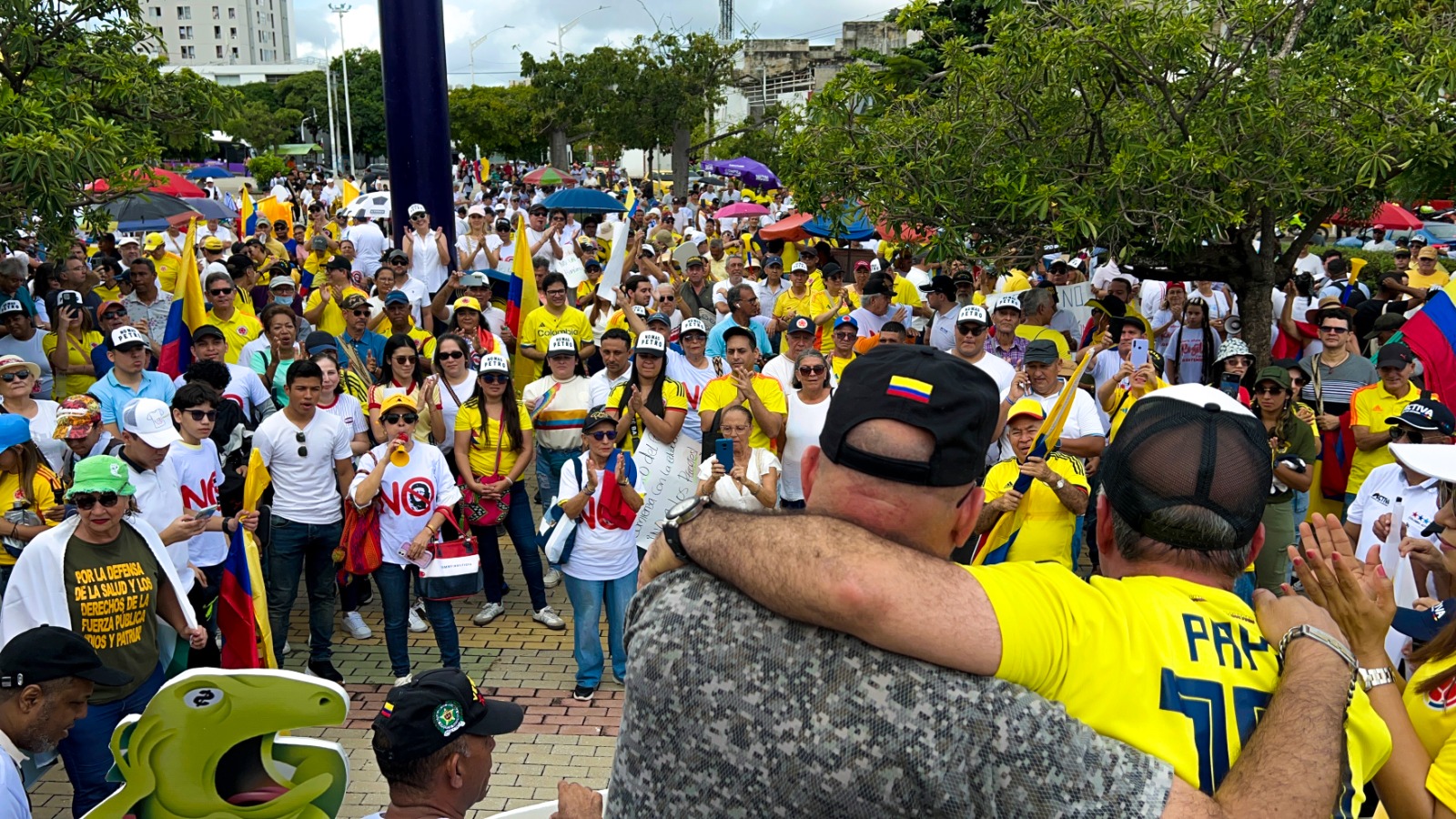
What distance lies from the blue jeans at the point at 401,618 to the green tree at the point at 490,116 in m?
46.8

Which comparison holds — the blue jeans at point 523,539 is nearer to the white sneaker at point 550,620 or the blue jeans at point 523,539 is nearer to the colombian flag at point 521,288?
the white sneaker at point 550,620

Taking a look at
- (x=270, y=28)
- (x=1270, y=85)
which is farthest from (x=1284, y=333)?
(x=270, y=28)

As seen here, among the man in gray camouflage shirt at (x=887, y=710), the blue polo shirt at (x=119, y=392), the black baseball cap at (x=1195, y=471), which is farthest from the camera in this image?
the blue polo shirt at (x=119, y=392)

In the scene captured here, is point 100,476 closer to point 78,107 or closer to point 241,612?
point 241,612

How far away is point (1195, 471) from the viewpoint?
1877 millimetres

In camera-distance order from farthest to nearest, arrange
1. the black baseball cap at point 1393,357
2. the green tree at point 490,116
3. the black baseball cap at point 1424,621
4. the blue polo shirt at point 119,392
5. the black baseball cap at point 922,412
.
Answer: the green tree at point 490,116 → the black baseball cap at point 1393,357 → the blue polo shirt at point 119,392 → the black baseball cap at point 1424,621 → the black baseball cap at point 922,412

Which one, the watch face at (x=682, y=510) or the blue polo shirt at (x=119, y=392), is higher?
the watch face at (x=682, y=510)

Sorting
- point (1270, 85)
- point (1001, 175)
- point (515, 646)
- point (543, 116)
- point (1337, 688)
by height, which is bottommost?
point (515, 646)

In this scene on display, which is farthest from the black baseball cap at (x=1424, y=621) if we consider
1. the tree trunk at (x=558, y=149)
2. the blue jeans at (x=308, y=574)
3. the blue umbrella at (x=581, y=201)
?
the tree trunk at (x=558, y=149)

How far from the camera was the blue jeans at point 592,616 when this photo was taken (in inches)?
261

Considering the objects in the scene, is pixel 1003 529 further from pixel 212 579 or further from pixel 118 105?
pixel 118 105

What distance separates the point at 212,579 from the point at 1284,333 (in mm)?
9459

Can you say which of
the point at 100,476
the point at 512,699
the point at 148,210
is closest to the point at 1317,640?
the point at 100,476

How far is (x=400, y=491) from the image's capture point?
21.6ft
